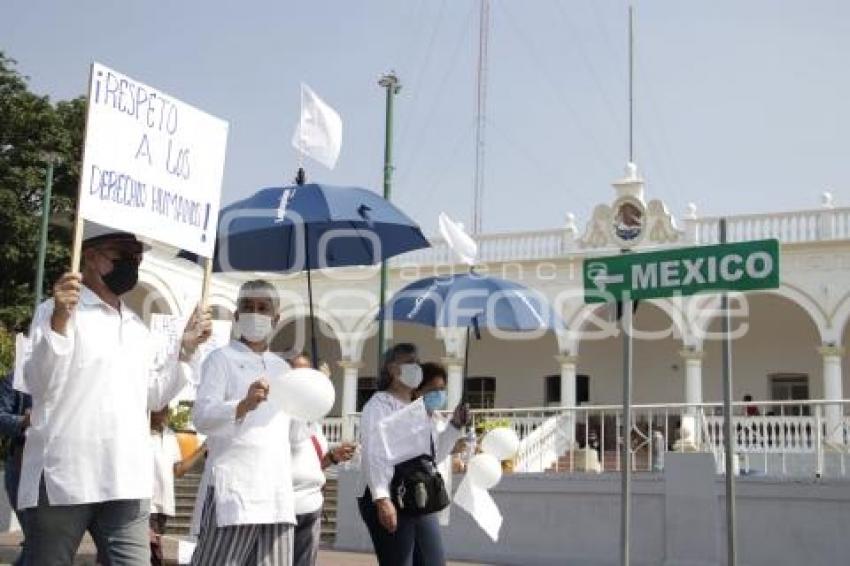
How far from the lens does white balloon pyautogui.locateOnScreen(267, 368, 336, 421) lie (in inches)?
181

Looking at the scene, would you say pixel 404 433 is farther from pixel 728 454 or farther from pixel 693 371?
pixel 693 371

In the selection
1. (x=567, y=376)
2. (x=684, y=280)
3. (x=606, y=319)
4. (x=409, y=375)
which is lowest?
(x=409, y=375)

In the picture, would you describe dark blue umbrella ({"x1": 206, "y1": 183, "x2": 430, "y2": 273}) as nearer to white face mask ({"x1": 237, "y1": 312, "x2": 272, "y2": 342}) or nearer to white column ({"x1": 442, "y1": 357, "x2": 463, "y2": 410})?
white face mask ({"x1": 237, "y1": 312, "x2": 272, "y2": 342})

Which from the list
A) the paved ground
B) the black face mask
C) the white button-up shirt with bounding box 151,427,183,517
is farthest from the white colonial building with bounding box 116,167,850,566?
the black face mask

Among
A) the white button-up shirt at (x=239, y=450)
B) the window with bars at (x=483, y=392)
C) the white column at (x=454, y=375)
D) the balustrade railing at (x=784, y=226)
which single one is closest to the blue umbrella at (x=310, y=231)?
the white button-up shirt at (x=239, y=450)

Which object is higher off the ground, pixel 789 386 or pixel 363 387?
pixel 789 386

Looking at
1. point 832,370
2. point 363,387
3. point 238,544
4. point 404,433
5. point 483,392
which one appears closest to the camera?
point 238,544

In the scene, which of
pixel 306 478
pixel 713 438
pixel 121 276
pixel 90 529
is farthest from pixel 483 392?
pixel 90 529

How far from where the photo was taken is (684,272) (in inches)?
245

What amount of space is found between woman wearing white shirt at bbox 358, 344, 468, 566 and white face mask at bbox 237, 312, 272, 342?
1.20 meters

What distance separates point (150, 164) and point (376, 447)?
204cm

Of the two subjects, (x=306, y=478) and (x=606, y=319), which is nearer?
(x=306, y=478)

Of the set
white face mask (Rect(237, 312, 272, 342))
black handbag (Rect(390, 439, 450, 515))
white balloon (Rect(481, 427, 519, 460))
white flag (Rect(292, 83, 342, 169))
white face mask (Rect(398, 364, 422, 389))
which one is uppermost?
white flag (Rect(292, 83, 342, 169))

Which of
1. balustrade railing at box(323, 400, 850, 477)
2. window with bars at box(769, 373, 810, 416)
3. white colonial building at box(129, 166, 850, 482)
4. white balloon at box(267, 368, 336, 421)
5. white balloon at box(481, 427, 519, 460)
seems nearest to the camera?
white balloon at box(267, 368, 336, 421)
